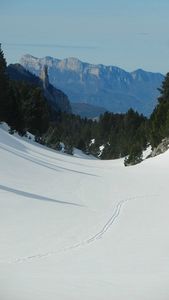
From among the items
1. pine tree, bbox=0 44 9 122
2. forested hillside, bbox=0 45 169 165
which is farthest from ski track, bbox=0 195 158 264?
pine tree, bbox=0 44 9 122

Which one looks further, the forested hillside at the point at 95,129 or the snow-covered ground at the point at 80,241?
the forested hillside at the point at 95,129

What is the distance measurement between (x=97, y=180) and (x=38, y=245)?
21.2 meters

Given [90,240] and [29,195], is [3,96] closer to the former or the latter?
[29,195]

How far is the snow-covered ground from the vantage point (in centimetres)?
1159

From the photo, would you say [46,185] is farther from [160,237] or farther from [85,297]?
[85,297]

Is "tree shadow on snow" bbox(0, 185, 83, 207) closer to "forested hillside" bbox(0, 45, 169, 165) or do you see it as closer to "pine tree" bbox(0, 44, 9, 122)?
"forested hillside" bbox(0, 45, 169, 165)

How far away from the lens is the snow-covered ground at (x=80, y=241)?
38.0ft

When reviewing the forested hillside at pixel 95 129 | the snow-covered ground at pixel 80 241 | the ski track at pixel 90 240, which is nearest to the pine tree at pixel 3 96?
the forested hillside at pixel 95 129

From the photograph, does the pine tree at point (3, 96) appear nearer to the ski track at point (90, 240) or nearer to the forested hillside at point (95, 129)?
the forested hillside at point (95, 129)

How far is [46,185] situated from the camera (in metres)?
28.7

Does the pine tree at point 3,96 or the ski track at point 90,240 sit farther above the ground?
the pine tree at point 3,96

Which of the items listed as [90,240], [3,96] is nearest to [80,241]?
[90,240]

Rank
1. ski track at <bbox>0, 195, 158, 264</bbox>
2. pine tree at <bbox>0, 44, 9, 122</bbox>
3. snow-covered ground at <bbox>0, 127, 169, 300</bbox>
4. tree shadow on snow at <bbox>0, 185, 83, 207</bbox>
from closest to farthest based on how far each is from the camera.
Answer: snow-covered ground at <bbox>0, 127, 169, 300</bbox> < ski track at <bbox>0, 195, 158, 264</bbox> < tree shadow on snow at <bbox>0, 185, 83, 207</bbox> < pine tree at <bbox>0, 44, 9, 122</bbox>

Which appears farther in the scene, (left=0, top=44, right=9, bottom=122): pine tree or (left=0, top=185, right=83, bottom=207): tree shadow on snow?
(left=0, top=44, right=9, bottom=122): pine tree
